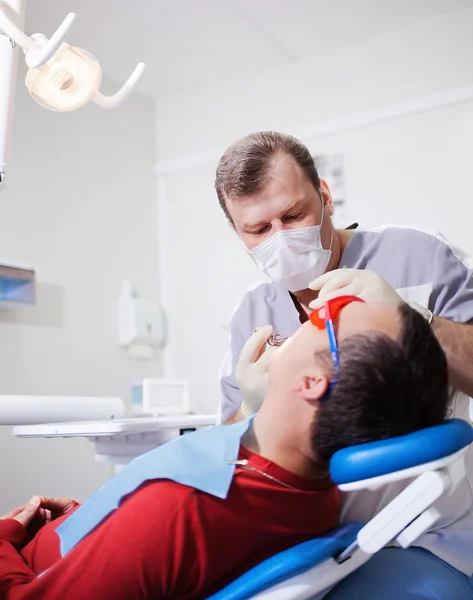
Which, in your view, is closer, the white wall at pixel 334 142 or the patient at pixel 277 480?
the patient at pixel 277 480

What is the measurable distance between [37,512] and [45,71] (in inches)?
40.2

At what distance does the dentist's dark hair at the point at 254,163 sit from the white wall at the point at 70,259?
1444 mm

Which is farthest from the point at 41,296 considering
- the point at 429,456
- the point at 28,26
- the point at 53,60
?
the point at 429,456

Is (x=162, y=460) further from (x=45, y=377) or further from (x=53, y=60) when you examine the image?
(x=45, y=377)

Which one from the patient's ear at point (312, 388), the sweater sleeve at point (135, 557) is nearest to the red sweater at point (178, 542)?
the sweater sleeve at point (135, 557)

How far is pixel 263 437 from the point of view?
3.25 ft

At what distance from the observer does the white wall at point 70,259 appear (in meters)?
2.65

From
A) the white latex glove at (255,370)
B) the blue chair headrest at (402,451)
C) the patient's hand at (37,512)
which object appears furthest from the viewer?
the patient's hand at (37,512)

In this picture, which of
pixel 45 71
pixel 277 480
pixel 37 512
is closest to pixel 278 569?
pixel 277 480

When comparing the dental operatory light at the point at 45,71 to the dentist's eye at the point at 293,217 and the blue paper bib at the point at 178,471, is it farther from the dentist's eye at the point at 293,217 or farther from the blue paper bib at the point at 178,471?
the blue paper bib at the point at 178,471

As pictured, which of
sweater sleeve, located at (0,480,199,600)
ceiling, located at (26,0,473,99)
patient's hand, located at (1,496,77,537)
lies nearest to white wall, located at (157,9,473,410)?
ceiling, located at (26,0,473,99)

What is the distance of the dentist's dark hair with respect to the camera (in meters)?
1.47

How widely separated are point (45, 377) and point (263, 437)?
1.96 meters

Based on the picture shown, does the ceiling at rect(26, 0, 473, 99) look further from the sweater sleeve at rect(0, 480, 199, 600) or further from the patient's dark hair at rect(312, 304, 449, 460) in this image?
the sweater sleeve at rect(0, 480, 199, 600)
